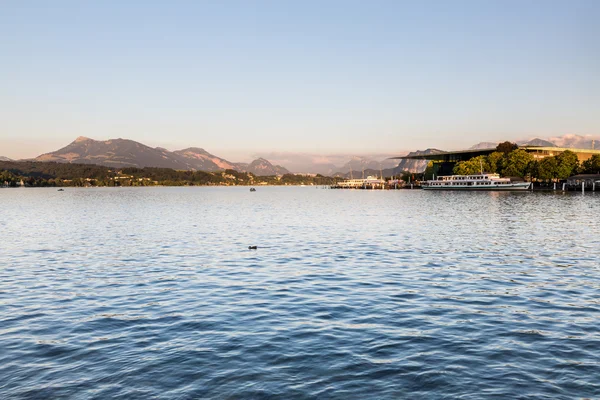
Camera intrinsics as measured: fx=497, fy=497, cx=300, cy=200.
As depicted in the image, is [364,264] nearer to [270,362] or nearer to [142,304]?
[142,304]

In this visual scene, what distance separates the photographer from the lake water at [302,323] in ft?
43.9

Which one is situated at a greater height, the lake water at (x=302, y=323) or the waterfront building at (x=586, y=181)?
the waterfront building at (x=586, y=181)

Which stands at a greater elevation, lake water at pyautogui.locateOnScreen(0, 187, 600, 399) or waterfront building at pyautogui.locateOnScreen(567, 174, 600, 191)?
waterfront building at pyautogui.locateOnScreen(567, 174, 600, 191)

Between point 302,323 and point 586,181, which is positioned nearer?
point 302,323

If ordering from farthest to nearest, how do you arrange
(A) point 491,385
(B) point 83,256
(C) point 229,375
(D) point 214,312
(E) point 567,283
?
(B) point 83,256 → (E) point 567,283 → (D) point 214,312 → (C) point 229,375 → (A) point 491,385

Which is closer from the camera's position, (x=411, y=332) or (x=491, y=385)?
(x=491, y=385)

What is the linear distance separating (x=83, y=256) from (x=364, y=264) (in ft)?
72.9

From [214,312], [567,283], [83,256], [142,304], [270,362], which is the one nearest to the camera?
[270,362]

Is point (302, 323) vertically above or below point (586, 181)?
below

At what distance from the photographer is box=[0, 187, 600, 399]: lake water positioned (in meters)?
13.4

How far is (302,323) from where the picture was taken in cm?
1953

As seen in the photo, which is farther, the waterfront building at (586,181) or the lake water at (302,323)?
the waterfront building at (586,181)

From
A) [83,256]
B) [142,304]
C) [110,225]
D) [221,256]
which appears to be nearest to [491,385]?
[142,304]

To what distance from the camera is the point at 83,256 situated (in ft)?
129
